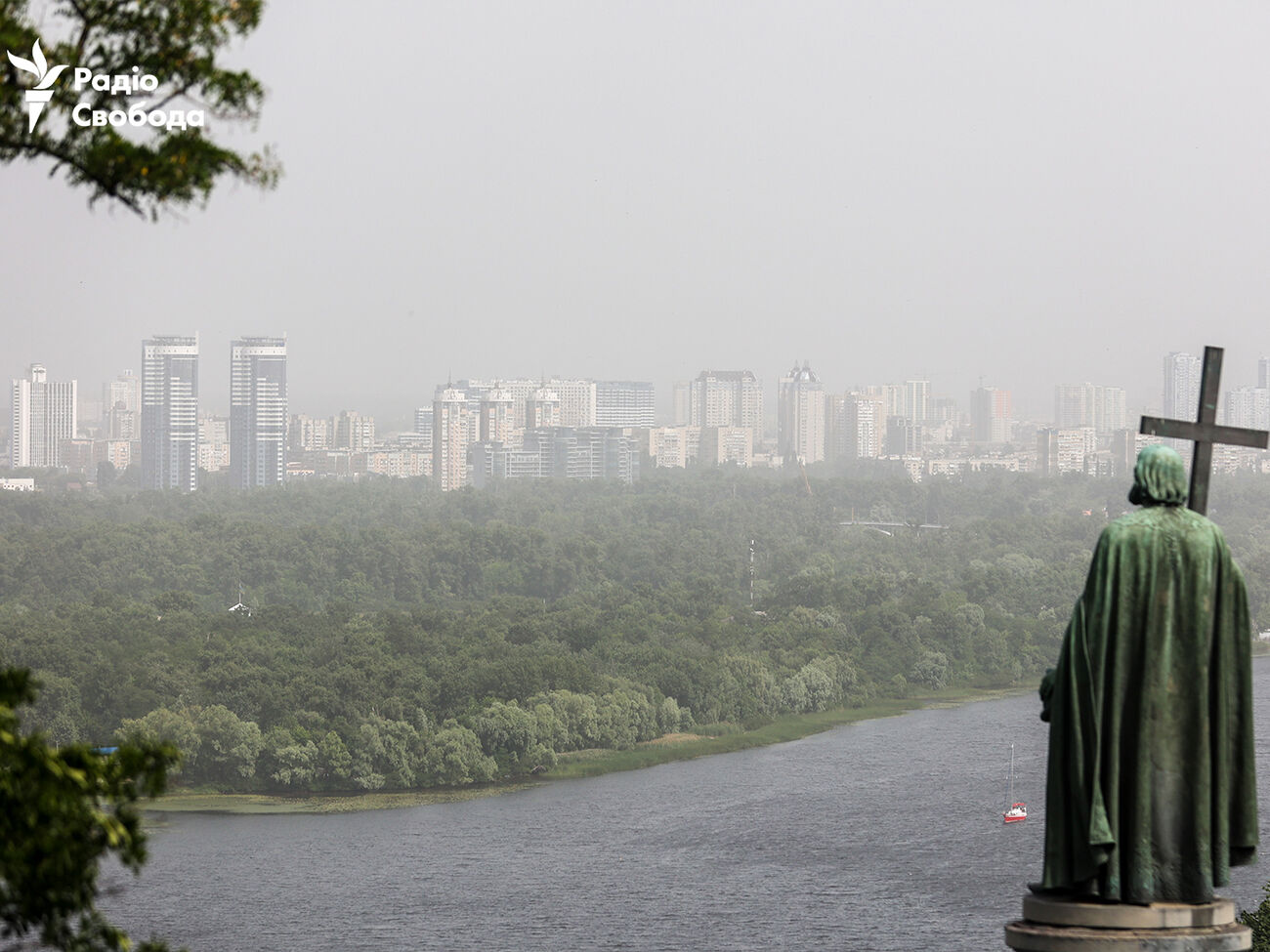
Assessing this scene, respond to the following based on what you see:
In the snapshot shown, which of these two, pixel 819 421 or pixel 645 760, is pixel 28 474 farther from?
pixel 645 760

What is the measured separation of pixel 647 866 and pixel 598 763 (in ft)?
28.3

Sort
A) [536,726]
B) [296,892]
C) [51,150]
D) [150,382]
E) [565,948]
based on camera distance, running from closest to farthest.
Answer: [51,150]
[565,948]
[296,892]
[536,726]
[150,382]

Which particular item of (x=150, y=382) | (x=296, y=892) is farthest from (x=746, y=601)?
(x=150, y=382)

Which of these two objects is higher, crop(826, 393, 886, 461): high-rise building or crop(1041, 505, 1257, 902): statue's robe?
crop(1041, 505, 1257, 902): statue's robe

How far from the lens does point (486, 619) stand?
133ft

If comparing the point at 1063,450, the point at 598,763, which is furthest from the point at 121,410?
the point at 598,763

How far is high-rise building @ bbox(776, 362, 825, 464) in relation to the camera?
12206cm

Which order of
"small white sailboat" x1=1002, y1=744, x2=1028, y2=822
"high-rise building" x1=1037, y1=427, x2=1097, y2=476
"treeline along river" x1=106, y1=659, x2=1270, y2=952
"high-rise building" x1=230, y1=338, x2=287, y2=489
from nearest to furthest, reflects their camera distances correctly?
"treeline along river" x1=106, y1=659, x2=1270, y2=952 < "small white sailboat" x1=1002, y1=744, x2=1028, y2=822 < "high-rise building" x1=1037, y1=427, x2=1097, y2=476 < "high-rise building" x1=230, y1=338, x2=287, y2=489

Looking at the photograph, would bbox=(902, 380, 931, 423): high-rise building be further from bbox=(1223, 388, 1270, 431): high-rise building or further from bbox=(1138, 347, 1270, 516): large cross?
bbox=(1138, 347, 1270, 516): large cross

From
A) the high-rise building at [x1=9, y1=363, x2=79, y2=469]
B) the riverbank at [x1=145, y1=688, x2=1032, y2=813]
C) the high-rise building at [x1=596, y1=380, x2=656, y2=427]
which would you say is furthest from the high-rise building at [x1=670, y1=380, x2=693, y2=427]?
the riverbank at [x1=145, y1=688, x2=1032, y2=813]

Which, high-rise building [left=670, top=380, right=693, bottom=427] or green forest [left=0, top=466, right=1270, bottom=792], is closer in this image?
green forest [left=0, top=466, right=1270, bottom=792]

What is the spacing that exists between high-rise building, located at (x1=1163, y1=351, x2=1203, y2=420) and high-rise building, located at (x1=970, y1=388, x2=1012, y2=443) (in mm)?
32728

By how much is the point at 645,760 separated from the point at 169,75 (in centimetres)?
2710

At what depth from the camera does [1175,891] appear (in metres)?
3.85
